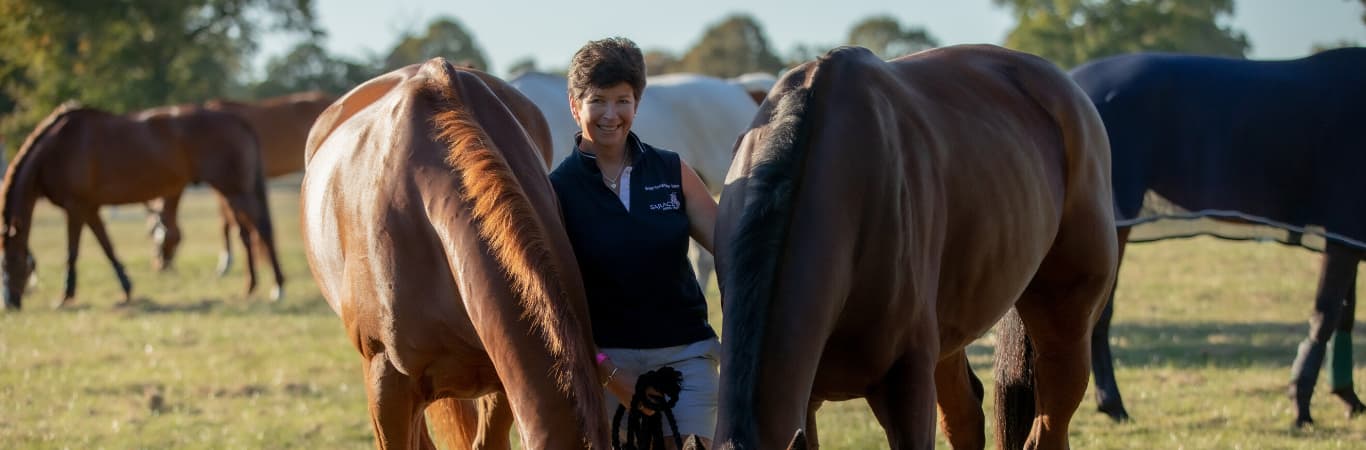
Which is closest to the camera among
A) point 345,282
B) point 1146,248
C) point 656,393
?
point 656,393

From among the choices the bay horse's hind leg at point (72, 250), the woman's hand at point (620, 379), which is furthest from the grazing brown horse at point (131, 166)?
the woman's hand at point (620, 379)

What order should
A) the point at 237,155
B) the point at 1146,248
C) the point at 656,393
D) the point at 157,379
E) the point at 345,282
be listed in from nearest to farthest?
the point at 656,393 < the point at 345,282 < the point at 157,379 < the point at 237,155 < the point at 1146,248

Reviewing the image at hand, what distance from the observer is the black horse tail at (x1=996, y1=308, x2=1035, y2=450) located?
14.7ft

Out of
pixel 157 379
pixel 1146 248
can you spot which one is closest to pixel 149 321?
pixel 157 379

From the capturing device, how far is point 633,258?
10.6ft

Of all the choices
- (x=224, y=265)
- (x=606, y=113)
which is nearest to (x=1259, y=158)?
(x=606, y=113)

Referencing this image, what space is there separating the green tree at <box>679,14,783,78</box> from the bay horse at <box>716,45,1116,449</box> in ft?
173

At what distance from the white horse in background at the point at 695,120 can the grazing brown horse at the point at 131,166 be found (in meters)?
5.04

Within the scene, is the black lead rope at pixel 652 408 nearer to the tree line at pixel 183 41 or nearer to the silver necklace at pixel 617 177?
the silver necklace at pixel 617 177

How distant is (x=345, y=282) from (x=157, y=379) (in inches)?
189

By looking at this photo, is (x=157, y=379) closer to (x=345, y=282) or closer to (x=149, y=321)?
(x=149, y=321)

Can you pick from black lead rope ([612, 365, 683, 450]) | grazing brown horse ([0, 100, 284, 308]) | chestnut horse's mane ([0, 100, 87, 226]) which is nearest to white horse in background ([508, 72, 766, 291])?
black lead rope ([612, 365, 683, 450])

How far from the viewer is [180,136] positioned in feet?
43.3

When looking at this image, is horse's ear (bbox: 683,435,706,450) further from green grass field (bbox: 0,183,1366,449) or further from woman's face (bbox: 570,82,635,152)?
green grass field (bbox: 0,183,1366,449)
